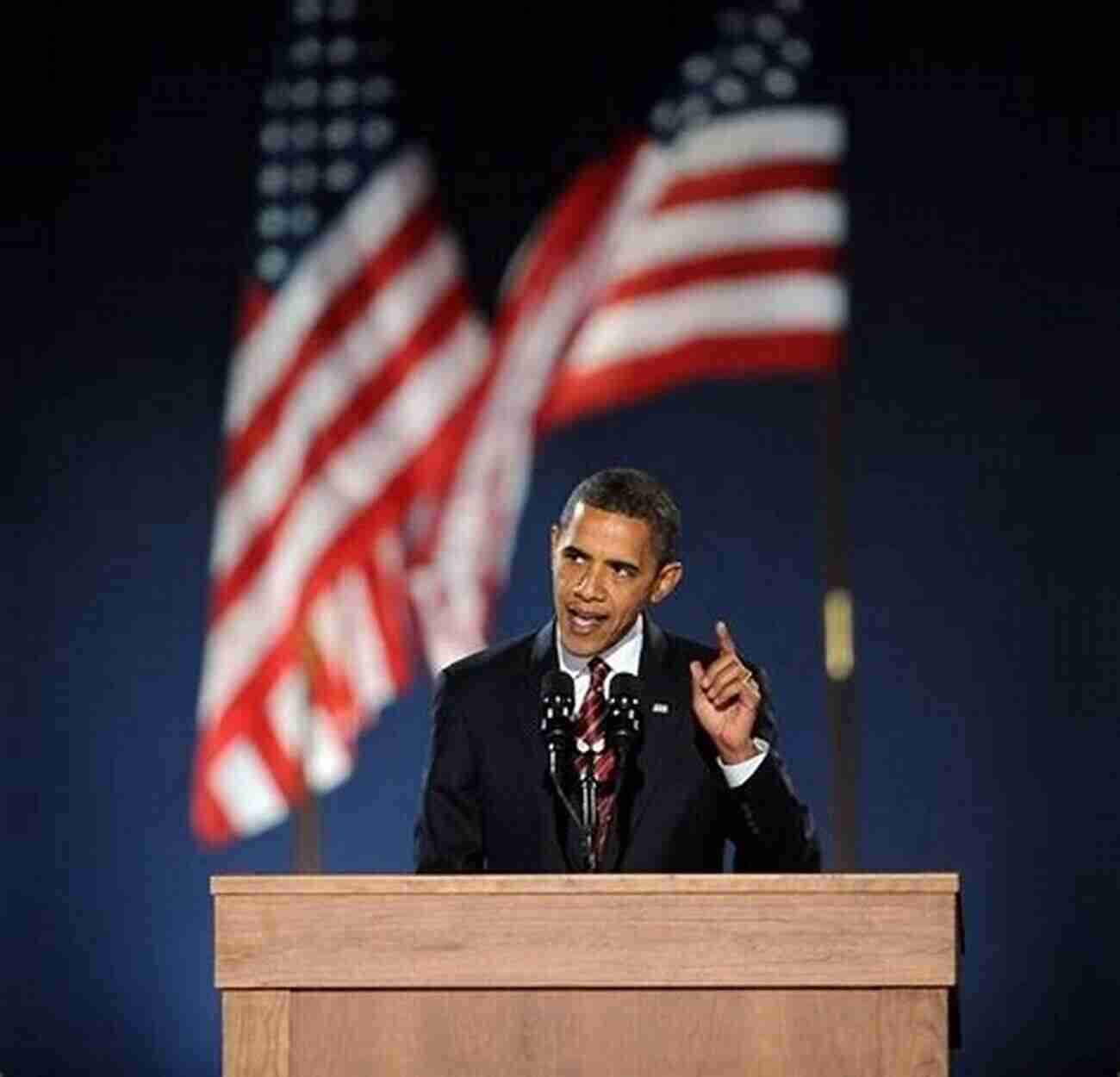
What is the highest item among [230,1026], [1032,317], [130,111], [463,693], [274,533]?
[130,111]

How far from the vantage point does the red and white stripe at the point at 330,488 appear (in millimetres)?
6098

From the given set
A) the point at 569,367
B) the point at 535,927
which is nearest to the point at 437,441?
the point at 569,367

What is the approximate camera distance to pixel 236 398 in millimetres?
6129

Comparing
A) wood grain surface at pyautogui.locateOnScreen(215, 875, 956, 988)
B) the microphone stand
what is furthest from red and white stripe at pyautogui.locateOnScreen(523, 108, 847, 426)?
wood grain surface at pyautogui.locateOnScreen(215, 875, 956, 988)

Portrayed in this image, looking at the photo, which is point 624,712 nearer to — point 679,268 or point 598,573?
point 598,573

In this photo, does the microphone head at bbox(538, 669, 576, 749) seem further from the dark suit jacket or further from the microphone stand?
the dark suit jacket

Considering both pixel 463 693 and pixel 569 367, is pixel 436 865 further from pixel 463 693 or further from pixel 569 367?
pixel 569 367

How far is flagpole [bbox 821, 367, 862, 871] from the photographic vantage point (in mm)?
5965

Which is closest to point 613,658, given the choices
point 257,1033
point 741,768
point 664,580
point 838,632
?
point 664,580

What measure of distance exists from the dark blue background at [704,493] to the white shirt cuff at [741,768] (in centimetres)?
239

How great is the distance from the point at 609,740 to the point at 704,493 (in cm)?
261

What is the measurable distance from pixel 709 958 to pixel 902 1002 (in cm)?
19

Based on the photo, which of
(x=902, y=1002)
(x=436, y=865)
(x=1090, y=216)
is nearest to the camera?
(x=902, y=1002)

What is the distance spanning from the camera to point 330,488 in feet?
20.2
